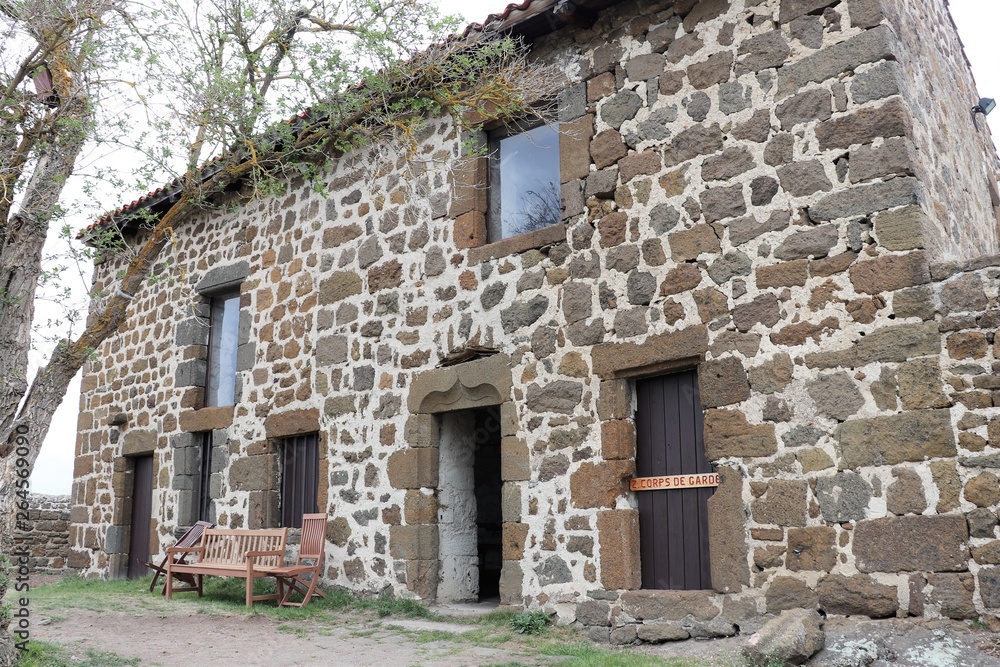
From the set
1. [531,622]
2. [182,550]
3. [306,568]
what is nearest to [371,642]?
[531,622]

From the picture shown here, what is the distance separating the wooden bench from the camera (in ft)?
24.5

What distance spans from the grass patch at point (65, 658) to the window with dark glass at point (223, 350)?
492 cm

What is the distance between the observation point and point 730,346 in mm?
5785

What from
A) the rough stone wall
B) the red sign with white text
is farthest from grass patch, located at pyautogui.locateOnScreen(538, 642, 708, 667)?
the rough stone wall

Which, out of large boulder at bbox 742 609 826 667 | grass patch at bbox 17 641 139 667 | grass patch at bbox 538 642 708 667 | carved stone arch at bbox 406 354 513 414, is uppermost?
carved stone arch at bbox 406 354 513 414

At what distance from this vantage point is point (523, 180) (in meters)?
7.57

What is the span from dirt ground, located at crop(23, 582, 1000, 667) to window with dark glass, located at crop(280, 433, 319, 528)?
1.43 metres

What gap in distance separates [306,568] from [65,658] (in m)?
2.52

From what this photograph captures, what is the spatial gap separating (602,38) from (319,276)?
3.81m

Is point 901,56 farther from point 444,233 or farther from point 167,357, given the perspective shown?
point 167,357

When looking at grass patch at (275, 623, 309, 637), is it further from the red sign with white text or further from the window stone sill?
the window stone sill

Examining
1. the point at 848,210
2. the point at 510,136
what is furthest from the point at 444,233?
the point at 848,210

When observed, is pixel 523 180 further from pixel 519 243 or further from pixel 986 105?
pixel 986 105

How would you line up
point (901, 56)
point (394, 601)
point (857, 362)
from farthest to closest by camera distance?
point (394, 601) < point (901, 56) < point (857, 362)
